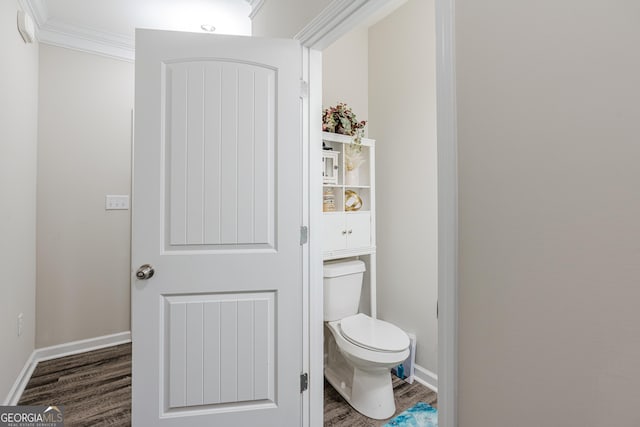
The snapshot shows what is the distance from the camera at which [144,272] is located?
1408 mm

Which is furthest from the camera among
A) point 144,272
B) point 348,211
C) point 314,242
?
point 348,211

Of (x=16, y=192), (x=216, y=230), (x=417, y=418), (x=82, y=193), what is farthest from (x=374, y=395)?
(x=82, y=193)

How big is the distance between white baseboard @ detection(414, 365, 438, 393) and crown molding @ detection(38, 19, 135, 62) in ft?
10.7

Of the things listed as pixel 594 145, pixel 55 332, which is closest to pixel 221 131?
pixel 594 145

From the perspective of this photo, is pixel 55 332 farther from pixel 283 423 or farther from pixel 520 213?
pixel 520 213

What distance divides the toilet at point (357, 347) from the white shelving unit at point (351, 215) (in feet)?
0.42

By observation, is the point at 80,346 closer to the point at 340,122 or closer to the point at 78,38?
the point at 78,38

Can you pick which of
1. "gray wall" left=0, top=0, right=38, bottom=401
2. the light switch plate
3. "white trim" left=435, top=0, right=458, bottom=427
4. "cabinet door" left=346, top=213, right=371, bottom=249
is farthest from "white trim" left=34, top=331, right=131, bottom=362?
"white trim" left=435, top=0, right=458, bottom=427

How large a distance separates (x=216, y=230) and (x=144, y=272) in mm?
341

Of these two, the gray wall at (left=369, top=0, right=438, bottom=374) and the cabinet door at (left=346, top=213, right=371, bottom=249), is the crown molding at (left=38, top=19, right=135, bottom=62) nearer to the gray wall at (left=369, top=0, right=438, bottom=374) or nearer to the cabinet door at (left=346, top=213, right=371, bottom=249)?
the gray wall at (left=369, top=0, right=438, bottom=374)

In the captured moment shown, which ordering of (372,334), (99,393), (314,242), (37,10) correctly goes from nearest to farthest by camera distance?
(314,242) → (372,334) → (99,393) → (37,10)

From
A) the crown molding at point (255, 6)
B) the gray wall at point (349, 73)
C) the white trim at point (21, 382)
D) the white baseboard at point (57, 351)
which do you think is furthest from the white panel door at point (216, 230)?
the white baseboard at point (57, 351)

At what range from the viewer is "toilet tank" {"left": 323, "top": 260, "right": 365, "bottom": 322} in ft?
7.07

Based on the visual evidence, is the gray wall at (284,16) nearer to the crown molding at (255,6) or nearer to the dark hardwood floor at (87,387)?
the crown molding at (255,6)
